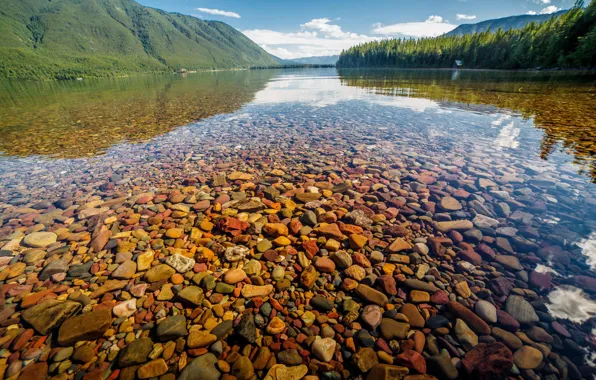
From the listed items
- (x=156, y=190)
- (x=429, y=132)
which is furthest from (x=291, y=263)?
(x=429, y=132)

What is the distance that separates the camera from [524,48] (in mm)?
90438

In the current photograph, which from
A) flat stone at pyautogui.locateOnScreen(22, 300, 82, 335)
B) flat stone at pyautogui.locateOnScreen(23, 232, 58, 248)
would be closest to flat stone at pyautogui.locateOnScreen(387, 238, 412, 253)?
flat stone at pyautogui.locateOnScreen(22, 300, 82, 335)

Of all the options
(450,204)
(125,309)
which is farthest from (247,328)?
(450,204)

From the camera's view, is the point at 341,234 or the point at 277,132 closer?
the point at 341,234

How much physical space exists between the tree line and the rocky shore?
305 feet

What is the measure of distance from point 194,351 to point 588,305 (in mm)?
6658

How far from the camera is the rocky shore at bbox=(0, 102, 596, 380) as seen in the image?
362cm

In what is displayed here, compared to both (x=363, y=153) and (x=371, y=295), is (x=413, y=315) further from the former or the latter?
(x=363, y=153)

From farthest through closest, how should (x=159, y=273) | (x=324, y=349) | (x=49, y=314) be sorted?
(x=159, y=273), (x=49, y=314), (x=324, y=349)

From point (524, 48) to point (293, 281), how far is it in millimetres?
131164

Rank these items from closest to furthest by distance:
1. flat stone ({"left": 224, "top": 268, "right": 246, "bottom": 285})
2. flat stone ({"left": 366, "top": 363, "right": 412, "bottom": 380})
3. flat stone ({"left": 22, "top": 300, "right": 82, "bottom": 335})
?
flat stone ({"left": 366, "top": 363, "right": 412, "bottom": 380})
flat stone ({"left": 22, "top": 300, "right": 82, "bottom": 335})
flat stone ({"left": 224, "top": 268, "right": 246, "bottom": 285})

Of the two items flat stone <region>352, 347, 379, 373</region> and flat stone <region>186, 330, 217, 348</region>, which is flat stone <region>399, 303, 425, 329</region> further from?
flat stone <region>186, 330, 217, 348</region>

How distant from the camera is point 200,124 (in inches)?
768

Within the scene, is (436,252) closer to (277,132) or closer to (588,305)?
(588,305)
